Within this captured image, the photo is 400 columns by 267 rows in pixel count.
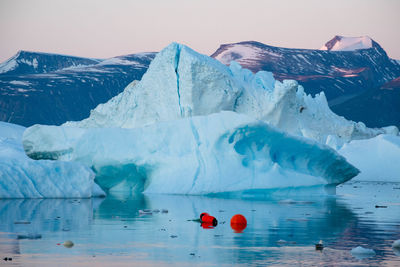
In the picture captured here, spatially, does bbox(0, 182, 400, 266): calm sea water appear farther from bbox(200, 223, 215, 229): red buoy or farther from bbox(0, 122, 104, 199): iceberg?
bbox(0, 122, 104, 199): iceberg

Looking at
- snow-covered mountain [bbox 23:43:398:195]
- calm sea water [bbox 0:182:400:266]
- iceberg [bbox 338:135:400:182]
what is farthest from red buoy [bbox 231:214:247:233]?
iceberg [bbox 338:135:400:182]

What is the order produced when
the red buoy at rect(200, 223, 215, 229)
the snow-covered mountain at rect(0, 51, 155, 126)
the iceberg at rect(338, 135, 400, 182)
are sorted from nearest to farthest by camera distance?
1. the red buoy at rect(200, 223, 215, 229)
2. the iceberg at rect(338, 135, 400, 182)
3. the snow-covered mountain at rect(0, 51, 155, 126)

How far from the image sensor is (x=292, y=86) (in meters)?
25.5

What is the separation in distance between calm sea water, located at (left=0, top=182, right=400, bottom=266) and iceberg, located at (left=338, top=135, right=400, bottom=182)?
16612 mm

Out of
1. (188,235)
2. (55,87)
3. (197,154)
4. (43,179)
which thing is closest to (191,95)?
(197,154)

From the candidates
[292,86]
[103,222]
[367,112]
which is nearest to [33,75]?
[367,112]

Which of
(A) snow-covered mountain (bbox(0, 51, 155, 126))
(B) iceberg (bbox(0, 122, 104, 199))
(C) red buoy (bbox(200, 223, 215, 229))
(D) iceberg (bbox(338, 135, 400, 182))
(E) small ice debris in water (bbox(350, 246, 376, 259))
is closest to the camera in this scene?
(E) small ice debris in water (bbox(350, 246, 376, 259))

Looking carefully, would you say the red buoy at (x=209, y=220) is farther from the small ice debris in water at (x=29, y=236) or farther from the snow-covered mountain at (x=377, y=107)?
the snow-covered mountain at (x=377, y=107)

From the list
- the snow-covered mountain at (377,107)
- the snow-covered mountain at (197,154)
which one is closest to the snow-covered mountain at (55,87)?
the snow-covered mountain at (377,107)

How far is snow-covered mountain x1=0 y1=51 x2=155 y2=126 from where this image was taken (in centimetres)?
5762

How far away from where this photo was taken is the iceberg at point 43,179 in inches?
613

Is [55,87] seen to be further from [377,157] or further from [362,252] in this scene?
[362,252]

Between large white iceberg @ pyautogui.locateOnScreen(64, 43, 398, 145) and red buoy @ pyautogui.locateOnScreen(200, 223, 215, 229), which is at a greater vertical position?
large white iceberg @ pyautogui.locateOnScreen(64, 43, 398, 145)

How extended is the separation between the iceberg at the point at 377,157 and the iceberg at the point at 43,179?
1686cm
